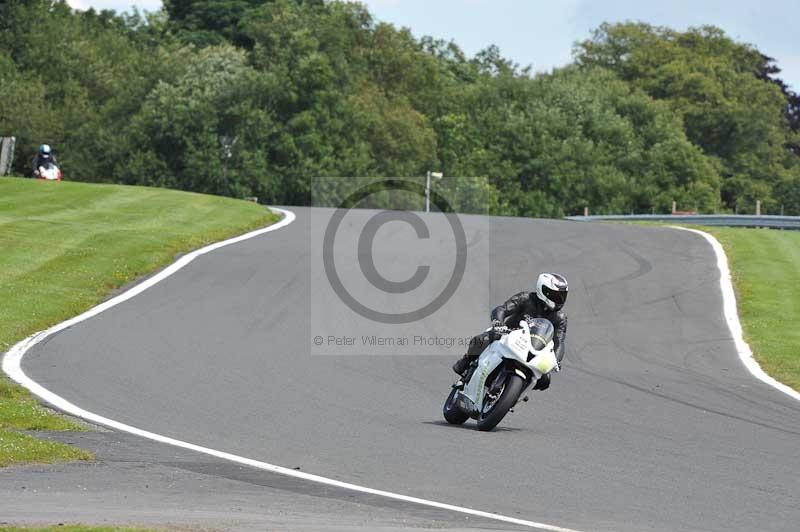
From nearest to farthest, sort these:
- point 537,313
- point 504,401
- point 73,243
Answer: point 504,401 → point 537,313 → point 73,243

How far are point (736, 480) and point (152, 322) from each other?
10691mm

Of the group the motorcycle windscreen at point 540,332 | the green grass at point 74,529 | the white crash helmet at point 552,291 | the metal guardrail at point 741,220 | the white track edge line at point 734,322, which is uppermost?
the white crash helmet at point 552,291

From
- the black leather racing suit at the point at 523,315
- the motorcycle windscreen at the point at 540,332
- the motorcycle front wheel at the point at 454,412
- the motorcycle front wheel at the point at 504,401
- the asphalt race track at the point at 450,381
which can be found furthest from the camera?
the motorcycle front wheel at the point at 454,412

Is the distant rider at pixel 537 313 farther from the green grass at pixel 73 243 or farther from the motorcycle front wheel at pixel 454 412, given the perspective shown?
the green grass at pixel 73 243

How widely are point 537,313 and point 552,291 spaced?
372mm

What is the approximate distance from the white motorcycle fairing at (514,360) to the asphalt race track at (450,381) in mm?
393

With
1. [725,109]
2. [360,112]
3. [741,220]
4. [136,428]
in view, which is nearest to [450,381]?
[136,428]

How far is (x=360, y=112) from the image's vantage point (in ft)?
260

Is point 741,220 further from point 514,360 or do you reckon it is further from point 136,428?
point 136,428

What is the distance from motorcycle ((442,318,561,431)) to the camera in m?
12.7

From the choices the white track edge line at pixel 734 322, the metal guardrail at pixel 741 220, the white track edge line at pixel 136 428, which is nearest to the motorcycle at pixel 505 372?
the white track edge line at pixel 136 428

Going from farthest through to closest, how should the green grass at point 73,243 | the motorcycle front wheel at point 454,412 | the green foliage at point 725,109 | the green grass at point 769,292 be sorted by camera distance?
the green foliage at point 725,109
the green grass at point 769,292
the green grass at point 73,243
the motorcycle front wheel at point 454,412

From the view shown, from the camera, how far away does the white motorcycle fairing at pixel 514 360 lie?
499 inches

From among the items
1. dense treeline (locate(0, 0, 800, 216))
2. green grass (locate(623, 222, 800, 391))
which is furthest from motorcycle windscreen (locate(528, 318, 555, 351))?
dense treeline (locate(0, 0, 800, 216))
